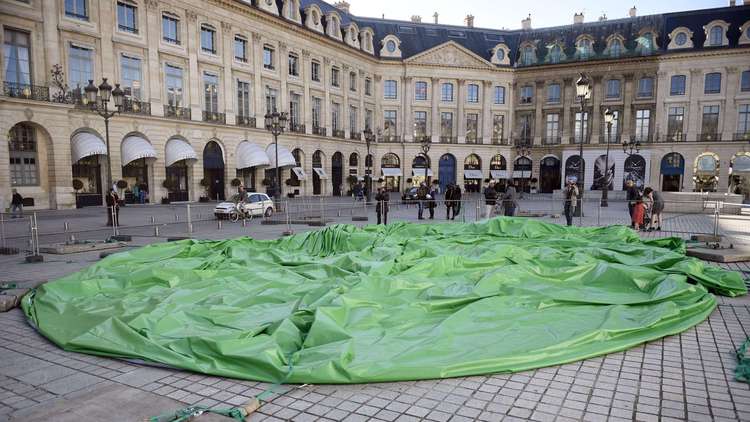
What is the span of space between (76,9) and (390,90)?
31281mm

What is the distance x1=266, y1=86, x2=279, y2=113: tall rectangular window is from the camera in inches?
1501

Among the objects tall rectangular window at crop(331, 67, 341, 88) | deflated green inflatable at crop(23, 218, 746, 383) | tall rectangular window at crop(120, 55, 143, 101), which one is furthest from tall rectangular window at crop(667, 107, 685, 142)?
tall rectangular window at crop(120, 55, 143, 101)

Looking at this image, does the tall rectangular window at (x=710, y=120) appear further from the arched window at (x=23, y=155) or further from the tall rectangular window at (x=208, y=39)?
the arched window at (x=23, y=155)

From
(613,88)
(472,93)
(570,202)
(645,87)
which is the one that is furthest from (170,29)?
(645,87)

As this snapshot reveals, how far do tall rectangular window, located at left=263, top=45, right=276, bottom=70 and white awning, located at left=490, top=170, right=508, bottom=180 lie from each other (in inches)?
1084

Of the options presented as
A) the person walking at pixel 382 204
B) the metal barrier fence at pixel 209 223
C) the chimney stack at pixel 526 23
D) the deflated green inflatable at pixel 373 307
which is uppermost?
the chimney stack at pixel 526 23

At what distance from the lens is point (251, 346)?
4.60 meters

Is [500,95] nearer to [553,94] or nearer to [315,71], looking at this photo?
[553,94]

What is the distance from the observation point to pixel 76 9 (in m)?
26.0

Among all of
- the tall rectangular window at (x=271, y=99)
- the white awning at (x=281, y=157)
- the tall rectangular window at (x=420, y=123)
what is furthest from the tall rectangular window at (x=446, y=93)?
the white awning at (x=281, y=157)

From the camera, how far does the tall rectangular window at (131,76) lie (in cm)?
2839

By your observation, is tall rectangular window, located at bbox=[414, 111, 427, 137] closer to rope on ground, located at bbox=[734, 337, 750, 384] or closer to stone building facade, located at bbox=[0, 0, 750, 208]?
stone building facade, located at bbox=[0, 0, 750, 208]

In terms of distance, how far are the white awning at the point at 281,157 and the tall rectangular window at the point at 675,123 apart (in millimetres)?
36998

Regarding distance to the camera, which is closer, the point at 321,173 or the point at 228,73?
the point at 228,73
